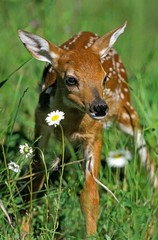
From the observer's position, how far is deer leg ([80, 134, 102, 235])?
4.84 meters

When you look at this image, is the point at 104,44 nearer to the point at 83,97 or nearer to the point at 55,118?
the point at 83,97

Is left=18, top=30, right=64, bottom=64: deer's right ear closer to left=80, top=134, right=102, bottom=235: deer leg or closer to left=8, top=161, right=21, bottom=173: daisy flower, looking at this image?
left=80, top=134, right=102, bottom=235: deer leg

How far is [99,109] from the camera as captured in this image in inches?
180

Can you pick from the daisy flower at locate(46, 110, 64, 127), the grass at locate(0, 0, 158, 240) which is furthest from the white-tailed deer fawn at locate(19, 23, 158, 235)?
the daisy flower at locate(46, 110, 64, 127)

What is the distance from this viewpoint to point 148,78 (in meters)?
7.26

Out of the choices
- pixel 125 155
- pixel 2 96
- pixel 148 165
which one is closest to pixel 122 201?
pixel 125 155

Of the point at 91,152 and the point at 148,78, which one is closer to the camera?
the point at 91,152

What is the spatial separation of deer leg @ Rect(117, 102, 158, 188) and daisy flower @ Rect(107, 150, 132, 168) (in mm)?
355

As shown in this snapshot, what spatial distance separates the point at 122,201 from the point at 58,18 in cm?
395

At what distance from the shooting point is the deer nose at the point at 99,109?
15.0ft

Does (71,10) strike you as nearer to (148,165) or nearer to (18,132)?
(18,132)

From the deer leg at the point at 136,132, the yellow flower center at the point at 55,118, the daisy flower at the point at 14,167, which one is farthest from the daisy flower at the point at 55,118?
the deer leg at the point at 136,132

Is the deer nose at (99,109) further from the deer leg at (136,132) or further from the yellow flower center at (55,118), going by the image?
the deer leg at (136,132)

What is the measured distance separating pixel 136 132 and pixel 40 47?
A: 1003 mm
